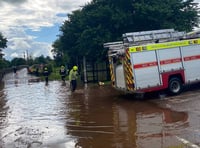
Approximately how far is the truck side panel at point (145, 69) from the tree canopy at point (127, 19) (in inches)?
410

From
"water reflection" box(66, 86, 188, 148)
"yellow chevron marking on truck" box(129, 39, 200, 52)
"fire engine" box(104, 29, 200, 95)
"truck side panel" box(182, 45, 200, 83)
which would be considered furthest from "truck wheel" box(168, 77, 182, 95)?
"water reflection" box(66, 86, 188, 148)

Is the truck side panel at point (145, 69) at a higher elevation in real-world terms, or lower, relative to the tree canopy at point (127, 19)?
lower

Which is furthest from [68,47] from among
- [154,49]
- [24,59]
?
[24,59]

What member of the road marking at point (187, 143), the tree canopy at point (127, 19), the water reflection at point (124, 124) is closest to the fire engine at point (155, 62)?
the water reflection at point (124, 124)

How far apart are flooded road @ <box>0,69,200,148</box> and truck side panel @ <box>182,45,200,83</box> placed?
2.72ft

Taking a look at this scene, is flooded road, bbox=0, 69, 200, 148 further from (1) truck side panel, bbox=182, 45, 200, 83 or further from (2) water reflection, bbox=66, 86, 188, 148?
(1) truck side panel, bbox=182, 45, 200, 83

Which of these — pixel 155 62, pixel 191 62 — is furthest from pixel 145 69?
pixel 191 62

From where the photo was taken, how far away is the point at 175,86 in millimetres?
16031

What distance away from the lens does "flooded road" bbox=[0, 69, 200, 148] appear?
829 centimetres

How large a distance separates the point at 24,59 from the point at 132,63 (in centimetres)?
11650

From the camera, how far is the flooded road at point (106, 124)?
8.29m

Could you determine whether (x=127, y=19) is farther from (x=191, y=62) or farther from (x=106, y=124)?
(x=106, y=124)

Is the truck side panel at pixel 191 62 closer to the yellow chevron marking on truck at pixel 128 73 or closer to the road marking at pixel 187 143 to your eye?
the yellow chevron marking on truck at pixel 128 73

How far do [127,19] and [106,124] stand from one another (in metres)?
16.1
